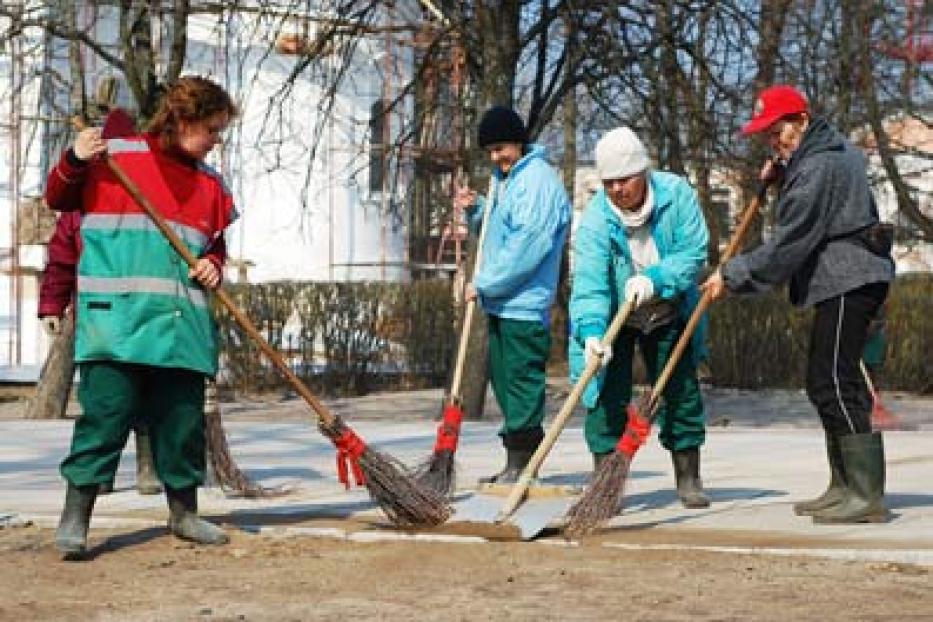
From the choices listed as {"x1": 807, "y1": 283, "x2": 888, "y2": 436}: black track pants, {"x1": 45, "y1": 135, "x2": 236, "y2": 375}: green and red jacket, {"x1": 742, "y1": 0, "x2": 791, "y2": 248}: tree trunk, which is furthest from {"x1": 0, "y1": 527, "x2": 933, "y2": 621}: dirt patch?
{"x1": 742, "y1": 0, "x2": 791, "y2": 248}: tree trunk

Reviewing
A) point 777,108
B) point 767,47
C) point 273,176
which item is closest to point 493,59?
point 767,47

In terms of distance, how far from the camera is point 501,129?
27.6 feet

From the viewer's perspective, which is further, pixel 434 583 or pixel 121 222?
pixel 121 222

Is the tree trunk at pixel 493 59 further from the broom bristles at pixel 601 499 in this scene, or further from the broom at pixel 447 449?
the broom bristles at pixel 601 499

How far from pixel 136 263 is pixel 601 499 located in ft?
6.34

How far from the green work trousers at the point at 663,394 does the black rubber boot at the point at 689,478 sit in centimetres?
6

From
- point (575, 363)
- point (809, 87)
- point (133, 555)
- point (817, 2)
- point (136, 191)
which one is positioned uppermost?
point (817, 2)

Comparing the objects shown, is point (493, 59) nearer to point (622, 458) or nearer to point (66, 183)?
point (622, 458)

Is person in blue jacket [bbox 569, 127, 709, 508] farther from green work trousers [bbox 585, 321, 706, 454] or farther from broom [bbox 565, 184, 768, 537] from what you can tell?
broom [bbox 565, 184, 768, 537]

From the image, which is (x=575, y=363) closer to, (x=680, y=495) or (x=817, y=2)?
(x=680, y=495)

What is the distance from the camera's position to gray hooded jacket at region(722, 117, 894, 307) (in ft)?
23.3

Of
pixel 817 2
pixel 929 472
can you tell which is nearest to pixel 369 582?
pixel 929 472

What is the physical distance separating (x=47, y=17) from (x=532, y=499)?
944 cm

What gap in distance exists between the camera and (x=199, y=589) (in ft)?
19.3
